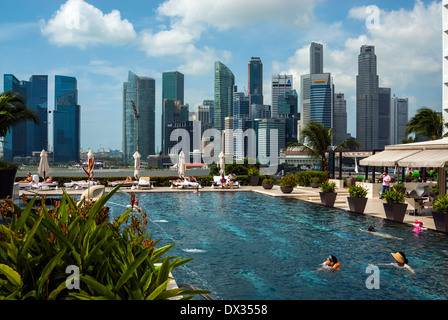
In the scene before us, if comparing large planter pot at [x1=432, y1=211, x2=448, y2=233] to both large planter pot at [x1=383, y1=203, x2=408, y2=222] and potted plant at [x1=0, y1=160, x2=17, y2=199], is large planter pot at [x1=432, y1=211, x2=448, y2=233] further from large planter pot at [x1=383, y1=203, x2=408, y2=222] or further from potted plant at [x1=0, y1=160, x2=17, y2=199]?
potted plant at [x1=0, y1=160, x2=17, y2=199]

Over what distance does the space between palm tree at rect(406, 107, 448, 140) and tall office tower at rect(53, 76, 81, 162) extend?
407ft

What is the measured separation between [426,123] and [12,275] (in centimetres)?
3885

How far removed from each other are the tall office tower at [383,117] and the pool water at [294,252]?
17965 centimetres

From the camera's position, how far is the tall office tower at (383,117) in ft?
582

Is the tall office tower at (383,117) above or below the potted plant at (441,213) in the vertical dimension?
above

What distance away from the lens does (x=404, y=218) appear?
13.1 metres

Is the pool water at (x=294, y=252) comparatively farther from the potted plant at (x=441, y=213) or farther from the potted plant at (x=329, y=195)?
the potted plant at (x=329, y=195)

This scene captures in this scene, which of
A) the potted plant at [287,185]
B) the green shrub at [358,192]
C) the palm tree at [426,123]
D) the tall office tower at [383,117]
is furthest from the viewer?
the tall office tower at [383,117]

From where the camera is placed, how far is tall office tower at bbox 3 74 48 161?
120613 millimetres

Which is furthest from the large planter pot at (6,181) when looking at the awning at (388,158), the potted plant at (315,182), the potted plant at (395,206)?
the potted plant at (315,182)

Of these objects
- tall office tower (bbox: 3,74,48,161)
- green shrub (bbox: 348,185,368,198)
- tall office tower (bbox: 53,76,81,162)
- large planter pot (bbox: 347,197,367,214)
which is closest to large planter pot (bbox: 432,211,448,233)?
large planter pot (bbox: 347,197,367,214)

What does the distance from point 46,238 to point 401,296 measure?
17.9 ft

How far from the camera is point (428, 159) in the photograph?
40.9 feet
